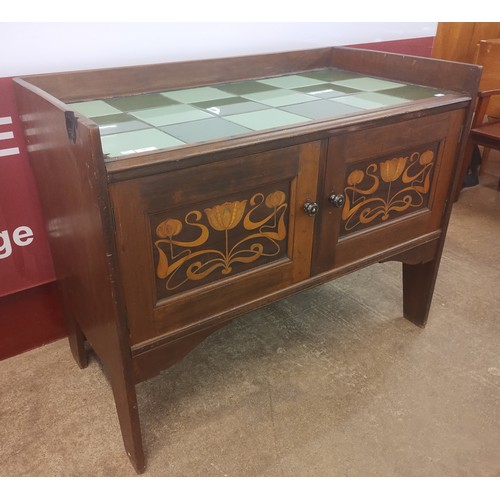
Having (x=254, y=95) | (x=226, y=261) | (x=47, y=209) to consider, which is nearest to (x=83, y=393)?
(x=47, y=209)

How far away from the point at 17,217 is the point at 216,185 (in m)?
0.66

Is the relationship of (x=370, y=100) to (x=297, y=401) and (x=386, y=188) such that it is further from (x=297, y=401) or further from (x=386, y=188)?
(x=297, y=401)

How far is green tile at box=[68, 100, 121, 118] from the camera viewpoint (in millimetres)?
1158

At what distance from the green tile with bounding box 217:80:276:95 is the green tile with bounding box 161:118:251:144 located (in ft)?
1.02

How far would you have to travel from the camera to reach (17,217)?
1.34 metres

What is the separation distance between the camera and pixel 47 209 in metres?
1.25

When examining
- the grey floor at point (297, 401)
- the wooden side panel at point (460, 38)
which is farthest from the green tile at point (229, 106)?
the wooden side panel at point (460, 38)

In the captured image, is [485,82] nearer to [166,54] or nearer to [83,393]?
[166,54]

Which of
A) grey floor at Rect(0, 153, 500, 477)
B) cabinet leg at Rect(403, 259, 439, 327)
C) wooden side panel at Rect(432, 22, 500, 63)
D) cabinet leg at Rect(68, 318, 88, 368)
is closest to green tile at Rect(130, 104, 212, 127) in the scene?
cabinet leg at Rect(68, 318, 88, 368)

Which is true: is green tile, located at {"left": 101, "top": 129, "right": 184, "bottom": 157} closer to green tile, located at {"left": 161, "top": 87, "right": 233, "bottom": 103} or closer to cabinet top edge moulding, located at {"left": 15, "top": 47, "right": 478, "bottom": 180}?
cabinet top edge moulding, located at {"left": 15, "top": 47, "right": 478, "bottom": 180}

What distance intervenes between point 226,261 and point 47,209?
496mm

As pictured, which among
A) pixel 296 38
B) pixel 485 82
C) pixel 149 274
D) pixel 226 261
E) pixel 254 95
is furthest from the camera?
pixel 485 82

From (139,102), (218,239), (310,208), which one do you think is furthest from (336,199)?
(139,102)

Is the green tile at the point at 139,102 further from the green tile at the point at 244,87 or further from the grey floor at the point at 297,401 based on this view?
the grey floor at the point at 297,401
